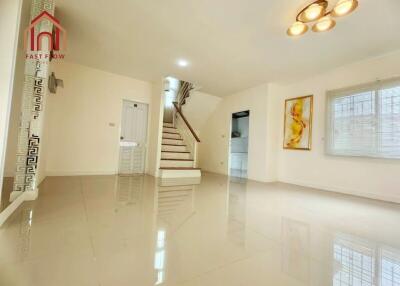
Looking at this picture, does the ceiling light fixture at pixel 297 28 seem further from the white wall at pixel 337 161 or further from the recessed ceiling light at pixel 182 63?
the recessed ceiling light at pixel 182 63

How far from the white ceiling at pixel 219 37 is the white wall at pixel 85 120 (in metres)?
0.50

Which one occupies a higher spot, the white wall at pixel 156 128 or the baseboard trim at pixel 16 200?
the white wall at pixel 156 128

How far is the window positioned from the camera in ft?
10.9

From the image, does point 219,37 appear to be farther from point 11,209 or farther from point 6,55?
point 11,209

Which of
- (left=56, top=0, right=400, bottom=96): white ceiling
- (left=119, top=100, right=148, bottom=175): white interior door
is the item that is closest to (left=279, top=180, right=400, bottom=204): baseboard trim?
(left=56, top=0, right=400, bottom=96): white ceiling

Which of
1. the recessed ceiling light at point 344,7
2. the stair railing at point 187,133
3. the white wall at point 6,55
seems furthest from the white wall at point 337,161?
the white wall at point 6,55

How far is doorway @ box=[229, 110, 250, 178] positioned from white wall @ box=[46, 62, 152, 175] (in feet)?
12.3

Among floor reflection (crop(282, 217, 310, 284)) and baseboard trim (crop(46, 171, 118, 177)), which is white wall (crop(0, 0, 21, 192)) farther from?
baseboard trim (crop(46, 171, 118, 177))

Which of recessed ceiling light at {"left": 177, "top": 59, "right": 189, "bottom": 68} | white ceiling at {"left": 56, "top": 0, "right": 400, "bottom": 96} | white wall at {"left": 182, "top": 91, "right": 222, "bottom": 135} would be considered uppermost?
recessed ceiling light at {"left": 177, "top": 59, "right": 189, "bottom": 68}

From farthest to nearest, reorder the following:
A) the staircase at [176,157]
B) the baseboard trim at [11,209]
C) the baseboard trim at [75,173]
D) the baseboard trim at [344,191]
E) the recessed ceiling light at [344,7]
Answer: the staircase at [176,157], the baseboard trim at [75,173], the baseboard trim at [344,191], the recessed ceiling light at [344,7], the baseboard trim at [11,209]

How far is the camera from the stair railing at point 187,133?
565cm

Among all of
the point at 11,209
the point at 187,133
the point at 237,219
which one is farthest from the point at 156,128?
the point at 237,219

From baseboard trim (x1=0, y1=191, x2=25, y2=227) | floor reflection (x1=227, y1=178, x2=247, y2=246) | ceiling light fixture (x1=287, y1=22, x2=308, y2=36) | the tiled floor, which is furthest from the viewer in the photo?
ceiling light fixture (x1=287, y1=22, x2=308, y2=36)

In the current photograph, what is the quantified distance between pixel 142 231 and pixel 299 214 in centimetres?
195
